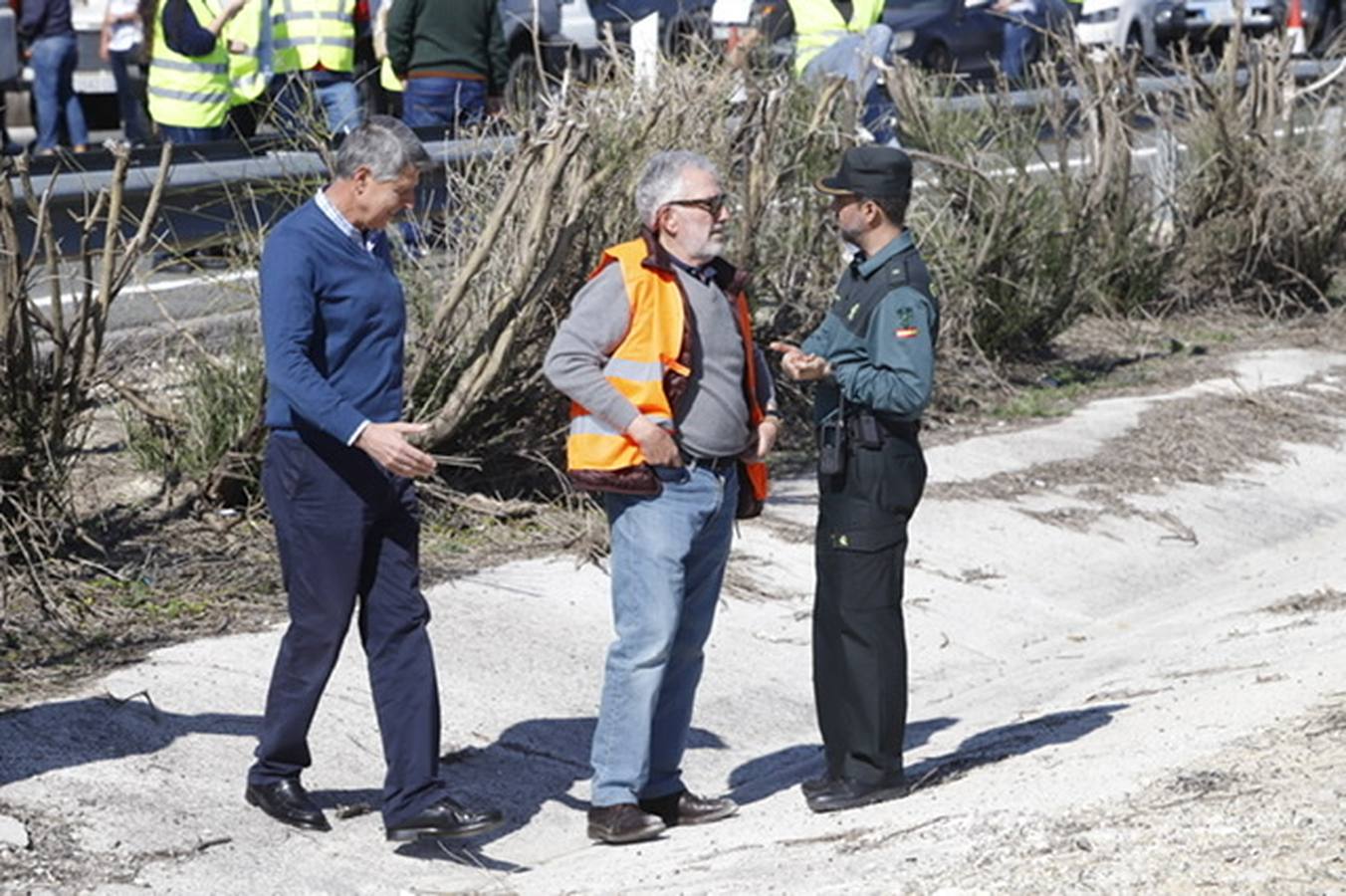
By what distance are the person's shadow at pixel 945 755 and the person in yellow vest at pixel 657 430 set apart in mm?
827

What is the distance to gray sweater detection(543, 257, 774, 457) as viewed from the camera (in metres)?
6.19

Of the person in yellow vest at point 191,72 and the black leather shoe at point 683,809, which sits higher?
the person in yellow vest at point 191,72

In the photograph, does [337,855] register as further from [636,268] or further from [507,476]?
[507,476]

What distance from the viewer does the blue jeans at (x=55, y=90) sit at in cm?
1636

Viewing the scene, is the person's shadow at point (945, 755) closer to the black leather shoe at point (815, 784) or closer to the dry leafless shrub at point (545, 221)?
the black leather shoe at point (815, 784)

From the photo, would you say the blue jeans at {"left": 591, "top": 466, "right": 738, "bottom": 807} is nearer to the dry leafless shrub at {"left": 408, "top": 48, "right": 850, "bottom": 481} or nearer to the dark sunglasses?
the dark sunglasses

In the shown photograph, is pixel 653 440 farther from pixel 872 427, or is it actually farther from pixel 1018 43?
pixel 1018 43

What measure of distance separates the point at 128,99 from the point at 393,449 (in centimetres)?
1187

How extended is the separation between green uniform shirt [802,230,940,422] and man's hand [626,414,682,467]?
0.55 m

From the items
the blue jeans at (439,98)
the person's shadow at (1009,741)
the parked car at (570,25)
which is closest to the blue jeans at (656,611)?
the person's shadow at (1009,741)

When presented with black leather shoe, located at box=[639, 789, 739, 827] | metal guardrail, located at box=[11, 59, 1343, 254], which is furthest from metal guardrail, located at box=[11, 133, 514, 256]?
black leather shoe, located at box=[639, 789, 739, 827]

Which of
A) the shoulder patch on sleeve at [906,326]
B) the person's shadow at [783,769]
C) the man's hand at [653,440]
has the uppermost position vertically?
the shoulder patch on sleeve at [906,326]

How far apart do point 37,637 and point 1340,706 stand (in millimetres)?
3814

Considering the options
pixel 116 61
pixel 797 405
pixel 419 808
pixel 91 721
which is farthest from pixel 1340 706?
pixel 116 61
